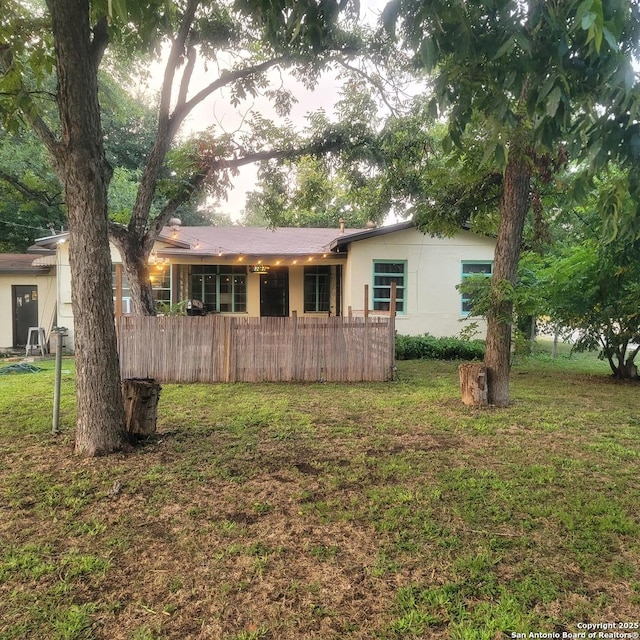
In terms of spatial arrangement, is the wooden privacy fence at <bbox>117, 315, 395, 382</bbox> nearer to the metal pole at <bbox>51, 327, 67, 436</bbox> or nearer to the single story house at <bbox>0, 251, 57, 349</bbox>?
the metal pole at <bbox>51, 327, 67, 436</bbox>

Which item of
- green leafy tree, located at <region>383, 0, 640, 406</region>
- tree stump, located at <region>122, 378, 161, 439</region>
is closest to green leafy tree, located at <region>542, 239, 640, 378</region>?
green leafy tree, located at <region>383, 0, 640, 406</region>

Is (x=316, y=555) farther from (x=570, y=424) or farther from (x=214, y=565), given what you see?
(x=570, y=424)

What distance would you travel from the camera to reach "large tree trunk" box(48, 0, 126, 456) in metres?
3.80

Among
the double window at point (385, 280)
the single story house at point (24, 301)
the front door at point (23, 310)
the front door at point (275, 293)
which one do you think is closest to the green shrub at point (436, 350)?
the double window at point (385, 280)

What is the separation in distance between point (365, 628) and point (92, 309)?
3.46 m

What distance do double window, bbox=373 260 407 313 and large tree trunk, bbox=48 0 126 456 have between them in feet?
→ 31.4

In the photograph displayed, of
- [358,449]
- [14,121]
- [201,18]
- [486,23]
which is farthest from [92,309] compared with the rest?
[201,18]

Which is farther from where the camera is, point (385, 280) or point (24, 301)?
point (24, 301)

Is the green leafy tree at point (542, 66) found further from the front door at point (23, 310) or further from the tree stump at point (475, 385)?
the front door at point (23, 310)

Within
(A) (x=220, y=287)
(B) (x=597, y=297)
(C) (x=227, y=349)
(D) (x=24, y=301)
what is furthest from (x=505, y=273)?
(D) (x=24, y=301)

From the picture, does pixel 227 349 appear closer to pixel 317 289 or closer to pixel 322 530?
pixel 322 530

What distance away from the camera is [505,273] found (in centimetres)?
619

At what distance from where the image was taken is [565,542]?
2725mm

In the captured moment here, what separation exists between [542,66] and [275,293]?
43.3ft
